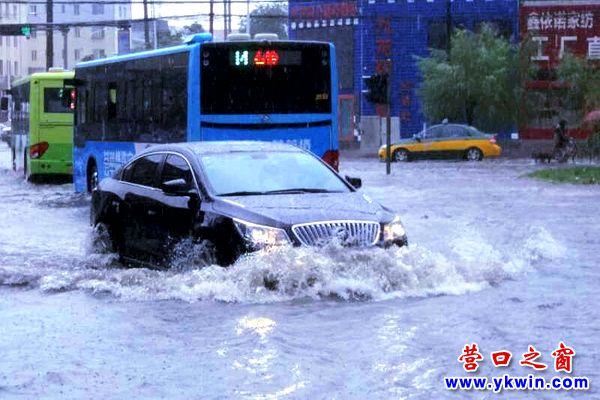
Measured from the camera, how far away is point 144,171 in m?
14.3

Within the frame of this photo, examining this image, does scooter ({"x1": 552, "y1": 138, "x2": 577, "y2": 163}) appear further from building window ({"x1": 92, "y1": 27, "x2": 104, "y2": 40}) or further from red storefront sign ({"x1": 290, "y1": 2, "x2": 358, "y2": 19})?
building window ({"x1": 92, "y1": 27, "x2": 104, "y2": 40})

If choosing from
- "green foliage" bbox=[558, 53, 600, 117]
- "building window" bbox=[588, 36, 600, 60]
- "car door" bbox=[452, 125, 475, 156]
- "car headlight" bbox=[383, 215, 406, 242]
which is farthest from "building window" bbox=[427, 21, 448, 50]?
"car headlight" bbox=[383, 215, 406, 242]

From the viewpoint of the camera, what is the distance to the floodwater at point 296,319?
8.21 meters

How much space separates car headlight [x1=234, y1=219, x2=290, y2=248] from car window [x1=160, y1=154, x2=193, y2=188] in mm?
1478

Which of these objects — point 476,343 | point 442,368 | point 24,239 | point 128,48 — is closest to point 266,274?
point 476,343

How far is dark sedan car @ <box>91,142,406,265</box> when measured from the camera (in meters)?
11.9

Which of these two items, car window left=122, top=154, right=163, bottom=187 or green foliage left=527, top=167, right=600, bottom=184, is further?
green foliage left=527, top=167, right=600, bottom=184

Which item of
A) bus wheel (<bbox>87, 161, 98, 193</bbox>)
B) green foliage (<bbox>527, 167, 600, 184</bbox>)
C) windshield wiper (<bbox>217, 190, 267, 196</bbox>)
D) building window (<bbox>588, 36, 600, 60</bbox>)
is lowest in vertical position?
green foliage (<bbox>527, 167, 600, 184</bbox>)

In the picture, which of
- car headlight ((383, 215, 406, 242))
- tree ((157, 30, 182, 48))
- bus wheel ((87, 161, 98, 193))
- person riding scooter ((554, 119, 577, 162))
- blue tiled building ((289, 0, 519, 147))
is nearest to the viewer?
car headlight ((383, 215, 406, 242))

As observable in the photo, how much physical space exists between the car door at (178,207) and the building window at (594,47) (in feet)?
154

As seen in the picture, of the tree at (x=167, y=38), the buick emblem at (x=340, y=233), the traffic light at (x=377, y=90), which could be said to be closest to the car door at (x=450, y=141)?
the traffic light at (x=377, y=90)

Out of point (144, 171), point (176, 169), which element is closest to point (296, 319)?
point (176, 169)

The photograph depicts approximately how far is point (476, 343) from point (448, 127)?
41848mm

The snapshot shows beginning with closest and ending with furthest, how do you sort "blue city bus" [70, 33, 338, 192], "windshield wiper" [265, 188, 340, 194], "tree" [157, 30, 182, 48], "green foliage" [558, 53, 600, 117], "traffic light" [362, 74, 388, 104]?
"windshield wiper" [265, 188, 340, 194]
"blue city bus" [70, 33, 338, 192]
"traffic light" [362, 74, 388, 104]
"green foliage" [558, 53, 600, 117]
"tree" [157, 30, 182, 48]
